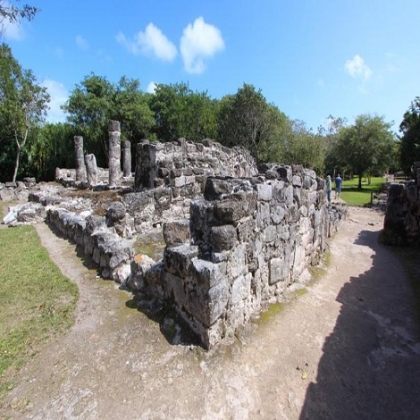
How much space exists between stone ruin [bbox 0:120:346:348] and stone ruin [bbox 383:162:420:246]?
341 cm

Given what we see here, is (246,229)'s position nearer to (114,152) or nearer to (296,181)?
(296,181)

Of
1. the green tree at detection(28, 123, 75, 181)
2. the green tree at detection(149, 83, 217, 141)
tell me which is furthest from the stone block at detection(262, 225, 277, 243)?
the green tree at detection(28, 123, 75, 181)

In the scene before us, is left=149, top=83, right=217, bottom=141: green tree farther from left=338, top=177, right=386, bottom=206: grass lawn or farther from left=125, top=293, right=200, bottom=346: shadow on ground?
left=125, top=293, right=200, bottom=346: shadow on ground

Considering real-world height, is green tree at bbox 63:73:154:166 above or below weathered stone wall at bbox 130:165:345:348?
above

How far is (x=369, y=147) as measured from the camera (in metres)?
27.1

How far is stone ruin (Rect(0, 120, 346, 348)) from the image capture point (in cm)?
390

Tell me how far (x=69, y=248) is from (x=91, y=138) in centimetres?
2740

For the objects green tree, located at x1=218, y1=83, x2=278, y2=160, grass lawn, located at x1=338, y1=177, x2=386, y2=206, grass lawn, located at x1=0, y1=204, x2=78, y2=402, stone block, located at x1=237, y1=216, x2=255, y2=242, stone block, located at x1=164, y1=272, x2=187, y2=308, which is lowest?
grass lawn, located at x1=0, y1=204, x2=78, y2=402

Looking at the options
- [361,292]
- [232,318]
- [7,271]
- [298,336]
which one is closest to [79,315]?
[232,318]

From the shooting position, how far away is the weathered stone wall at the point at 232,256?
12.6ft

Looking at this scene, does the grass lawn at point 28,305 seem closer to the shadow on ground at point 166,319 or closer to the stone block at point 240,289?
the shadow on ground at point 166,319

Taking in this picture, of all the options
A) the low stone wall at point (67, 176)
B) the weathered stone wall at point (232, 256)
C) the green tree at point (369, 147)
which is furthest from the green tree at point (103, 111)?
the weathered stone wall at point (232, 256)

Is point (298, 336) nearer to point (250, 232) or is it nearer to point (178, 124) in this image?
point (250, 232)

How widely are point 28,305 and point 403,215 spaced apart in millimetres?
10315
